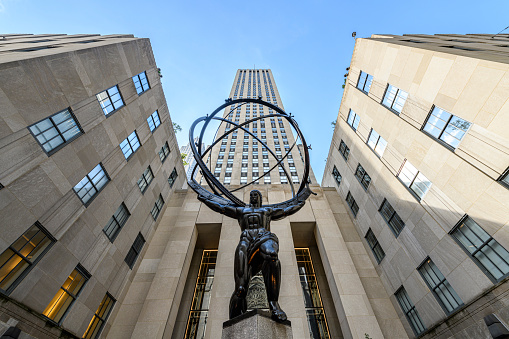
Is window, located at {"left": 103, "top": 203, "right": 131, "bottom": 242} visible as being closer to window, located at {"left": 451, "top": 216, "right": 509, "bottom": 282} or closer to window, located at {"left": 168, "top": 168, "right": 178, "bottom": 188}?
window, located at {"left": 168, "top": 168, "right": 178, "bottom": 188}

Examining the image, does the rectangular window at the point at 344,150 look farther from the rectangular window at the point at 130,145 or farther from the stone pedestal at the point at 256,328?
the rectangular window at the point at 130,145

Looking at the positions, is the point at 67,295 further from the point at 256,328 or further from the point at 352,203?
the point at 352,203

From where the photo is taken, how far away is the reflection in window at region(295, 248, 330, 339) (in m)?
12.5

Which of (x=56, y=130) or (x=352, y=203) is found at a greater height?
(x=352, y=203)

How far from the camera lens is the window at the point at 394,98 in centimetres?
1346

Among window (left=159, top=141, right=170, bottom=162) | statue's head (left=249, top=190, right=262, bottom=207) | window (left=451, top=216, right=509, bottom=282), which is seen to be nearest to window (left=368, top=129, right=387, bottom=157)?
window (left=451, top=216, right=509, bottom=282)

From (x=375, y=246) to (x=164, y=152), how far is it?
59.5ft

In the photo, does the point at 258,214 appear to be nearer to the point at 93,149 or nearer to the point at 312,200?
the point at 93,149

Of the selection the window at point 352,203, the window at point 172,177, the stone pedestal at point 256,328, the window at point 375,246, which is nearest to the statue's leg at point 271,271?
the stone pedestal at point 256,328

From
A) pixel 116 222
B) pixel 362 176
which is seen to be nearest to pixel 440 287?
pixel 362 176

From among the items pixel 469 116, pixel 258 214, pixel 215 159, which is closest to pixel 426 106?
pixel 469 116

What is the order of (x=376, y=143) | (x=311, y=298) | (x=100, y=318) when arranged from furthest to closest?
(x=376, y=143), (x=311, y=298), (x=100, y=318)

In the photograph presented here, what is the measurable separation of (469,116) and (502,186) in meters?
3.22

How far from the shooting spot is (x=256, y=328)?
16.0 ft
